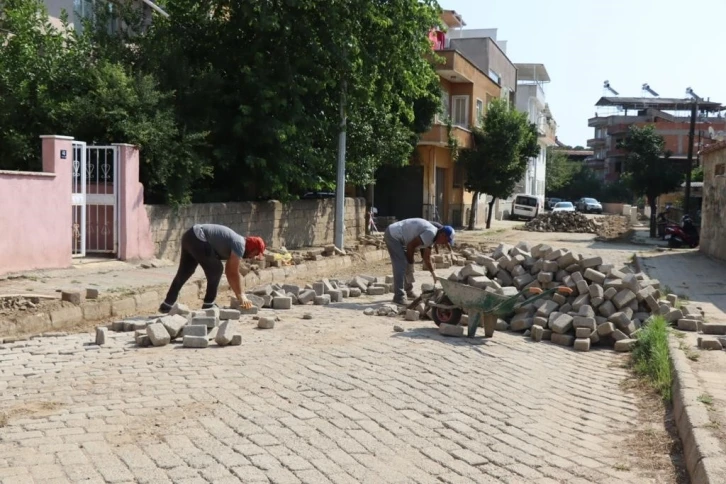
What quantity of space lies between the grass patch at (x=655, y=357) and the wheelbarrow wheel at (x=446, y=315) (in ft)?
6.74

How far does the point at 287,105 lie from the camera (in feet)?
58.2

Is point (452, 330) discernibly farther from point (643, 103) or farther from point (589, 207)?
point (643, 103)

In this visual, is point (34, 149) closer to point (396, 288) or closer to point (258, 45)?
point (258, 45)

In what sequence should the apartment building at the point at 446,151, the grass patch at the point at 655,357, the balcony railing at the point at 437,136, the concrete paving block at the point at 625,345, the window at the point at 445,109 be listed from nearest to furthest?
the grass patch at the point at 655,357
the concrete paving block at the point at 625,345
the balcony railing at the point at 437,136
the window at the point at 445,109
the apartment building at the point at 446,151

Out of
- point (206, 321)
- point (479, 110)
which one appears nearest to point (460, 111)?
point (479, 110)

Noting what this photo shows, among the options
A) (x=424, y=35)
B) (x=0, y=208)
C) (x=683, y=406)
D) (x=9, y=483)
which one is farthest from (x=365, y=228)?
(x=9, y=483)

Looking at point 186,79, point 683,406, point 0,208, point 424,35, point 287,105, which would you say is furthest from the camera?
point 424,35

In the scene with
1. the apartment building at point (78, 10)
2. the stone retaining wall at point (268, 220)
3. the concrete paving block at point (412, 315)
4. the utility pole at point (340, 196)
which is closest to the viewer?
the concrete paving block at point (412, 315)

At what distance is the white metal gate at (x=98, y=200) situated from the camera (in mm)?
13227

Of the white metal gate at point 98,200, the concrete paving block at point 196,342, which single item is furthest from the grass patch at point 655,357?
the white metal gate at point 98,200

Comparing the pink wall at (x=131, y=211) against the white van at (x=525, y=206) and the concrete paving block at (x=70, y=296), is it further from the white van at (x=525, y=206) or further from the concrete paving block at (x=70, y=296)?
the white van at (x=525, y=206)

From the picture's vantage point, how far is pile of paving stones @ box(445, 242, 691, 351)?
9.20 metres

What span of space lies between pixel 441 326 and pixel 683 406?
3407 mm

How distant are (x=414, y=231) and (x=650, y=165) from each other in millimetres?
25013
